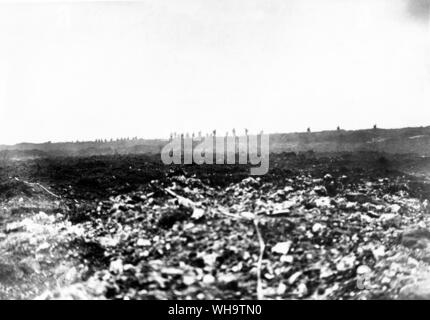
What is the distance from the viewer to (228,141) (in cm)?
764

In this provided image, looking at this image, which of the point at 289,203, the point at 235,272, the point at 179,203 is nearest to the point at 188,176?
the point at 179,203

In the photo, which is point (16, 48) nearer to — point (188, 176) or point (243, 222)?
point (188, 176)

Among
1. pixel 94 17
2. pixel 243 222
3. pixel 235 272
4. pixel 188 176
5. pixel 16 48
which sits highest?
pixel 94 17

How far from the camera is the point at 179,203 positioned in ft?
19.5

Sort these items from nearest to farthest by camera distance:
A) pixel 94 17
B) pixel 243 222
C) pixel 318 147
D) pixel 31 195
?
pixel 243 222, pixel 31 195, pixel 94 17, pixel 318 147

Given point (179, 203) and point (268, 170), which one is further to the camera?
point (268, 170)

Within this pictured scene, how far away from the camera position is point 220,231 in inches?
209

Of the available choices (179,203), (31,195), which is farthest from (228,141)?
(31,195)

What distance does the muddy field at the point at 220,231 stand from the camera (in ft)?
14.9

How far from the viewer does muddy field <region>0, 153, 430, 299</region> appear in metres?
4.53

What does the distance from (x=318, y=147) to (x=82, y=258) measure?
7.07 meters
